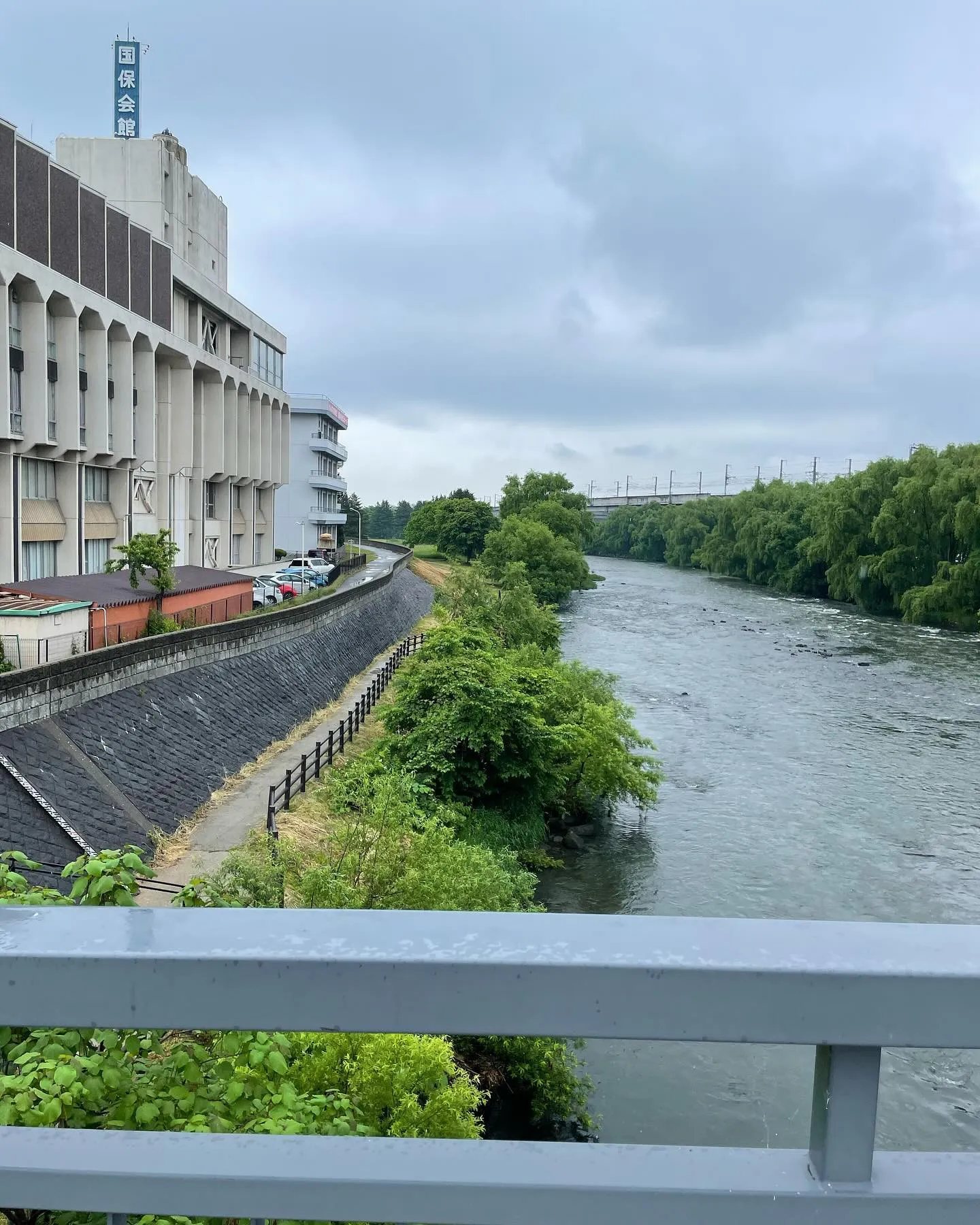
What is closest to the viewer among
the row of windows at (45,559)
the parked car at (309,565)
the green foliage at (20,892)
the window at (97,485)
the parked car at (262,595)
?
the green foliage at (20,892)

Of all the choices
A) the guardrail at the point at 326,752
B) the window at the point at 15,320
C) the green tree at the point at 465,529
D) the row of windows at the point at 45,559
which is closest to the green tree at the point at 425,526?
the green tree at the point at 465,529

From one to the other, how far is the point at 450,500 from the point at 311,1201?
412 feet

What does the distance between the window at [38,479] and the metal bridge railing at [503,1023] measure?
4104cm

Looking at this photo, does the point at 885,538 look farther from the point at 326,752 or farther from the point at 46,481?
the point at 326,752

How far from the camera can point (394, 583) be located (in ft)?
225

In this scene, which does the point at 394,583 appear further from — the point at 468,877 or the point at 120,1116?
the point at 120,1116

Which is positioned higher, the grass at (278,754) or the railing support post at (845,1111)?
the railing support post at (845,1111)

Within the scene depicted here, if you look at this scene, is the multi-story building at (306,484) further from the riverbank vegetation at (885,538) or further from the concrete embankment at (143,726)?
the concrete embankment at (143,726)

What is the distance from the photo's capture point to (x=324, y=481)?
327 ft

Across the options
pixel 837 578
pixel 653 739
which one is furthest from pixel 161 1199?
pixel 837 578

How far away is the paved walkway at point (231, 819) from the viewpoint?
62.5 feet

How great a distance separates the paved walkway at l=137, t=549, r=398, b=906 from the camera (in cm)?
1905

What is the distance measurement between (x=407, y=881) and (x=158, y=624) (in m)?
20.5

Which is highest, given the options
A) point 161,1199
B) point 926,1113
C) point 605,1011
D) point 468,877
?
point 605,1011
